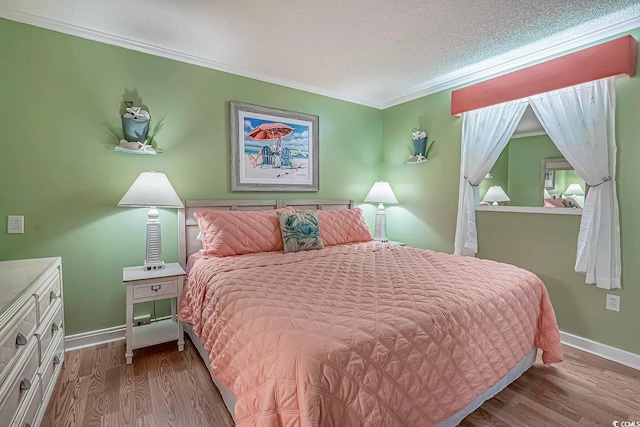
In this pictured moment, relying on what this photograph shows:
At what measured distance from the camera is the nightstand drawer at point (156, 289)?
2191mm

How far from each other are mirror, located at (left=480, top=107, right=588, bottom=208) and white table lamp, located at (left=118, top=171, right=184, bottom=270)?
301 cm

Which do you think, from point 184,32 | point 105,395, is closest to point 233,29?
point 184,32

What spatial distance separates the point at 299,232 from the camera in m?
2.67

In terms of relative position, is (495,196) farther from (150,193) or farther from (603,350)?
(150,193)

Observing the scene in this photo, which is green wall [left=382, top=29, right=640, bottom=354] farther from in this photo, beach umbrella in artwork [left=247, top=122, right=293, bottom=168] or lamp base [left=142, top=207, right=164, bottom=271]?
lamp base [left=142, top=207, right=164, bottom=271]

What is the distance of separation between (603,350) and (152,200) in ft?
11.9

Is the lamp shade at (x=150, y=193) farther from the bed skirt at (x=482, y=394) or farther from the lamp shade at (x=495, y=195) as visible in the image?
the lamp shade at (x=495, y=195)

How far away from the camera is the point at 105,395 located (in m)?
1.83

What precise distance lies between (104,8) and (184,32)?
506mm

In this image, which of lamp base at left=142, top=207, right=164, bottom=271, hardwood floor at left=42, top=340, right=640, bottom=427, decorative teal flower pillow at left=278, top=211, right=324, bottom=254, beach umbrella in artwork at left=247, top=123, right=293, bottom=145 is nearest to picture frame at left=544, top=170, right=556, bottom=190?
hardwood floor at left=42, top=340, right=640, bottom=427

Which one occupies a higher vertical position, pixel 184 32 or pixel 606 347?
pixel 184 32

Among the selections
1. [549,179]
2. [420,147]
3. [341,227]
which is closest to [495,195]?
[549,179]

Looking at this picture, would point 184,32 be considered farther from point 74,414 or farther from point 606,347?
point 606,347

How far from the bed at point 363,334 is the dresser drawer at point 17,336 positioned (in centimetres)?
78
